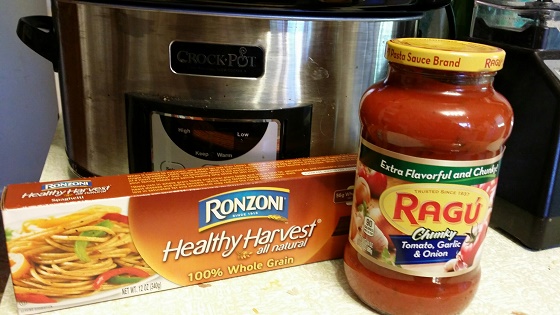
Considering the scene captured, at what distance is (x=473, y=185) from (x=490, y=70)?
0.09m

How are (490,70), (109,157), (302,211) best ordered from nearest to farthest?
(490,70) → (302,211) → (109,157)

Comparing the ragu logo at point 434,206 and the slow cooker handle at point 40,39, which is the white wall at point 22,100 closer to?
the slow cooker handle at point 40,39

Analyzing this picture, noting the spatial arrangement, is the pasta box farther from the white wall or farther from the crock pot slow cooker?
the white wall

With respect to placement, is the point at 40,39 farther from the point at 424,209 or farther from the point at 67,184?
the point at 424,209

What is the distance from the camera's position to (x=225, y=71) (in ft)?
1.78

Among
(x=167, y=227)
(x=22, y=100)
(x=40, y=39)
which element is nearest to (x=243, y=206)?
(x=167, y=227)

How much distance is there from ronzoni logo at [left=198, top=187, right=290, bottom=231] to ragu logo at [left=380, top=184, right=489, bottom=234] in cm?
11

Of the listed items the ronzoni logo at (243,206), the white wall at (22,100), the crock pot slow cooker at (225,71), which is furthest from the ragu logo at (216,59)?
the white wall at (22,100)

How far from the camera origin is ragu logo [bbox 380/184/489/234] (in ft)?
1.36

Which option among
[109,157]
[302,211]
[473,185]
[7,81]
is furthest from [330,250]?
[7,81]

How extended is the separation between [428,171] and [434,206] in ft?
0.11

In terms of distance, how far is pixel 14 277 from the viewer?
0.43 metres

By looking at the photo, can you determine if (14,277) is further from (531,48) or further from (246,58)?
(531,48)

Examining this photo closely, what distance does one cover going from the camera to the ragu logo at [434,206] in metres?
0.42
